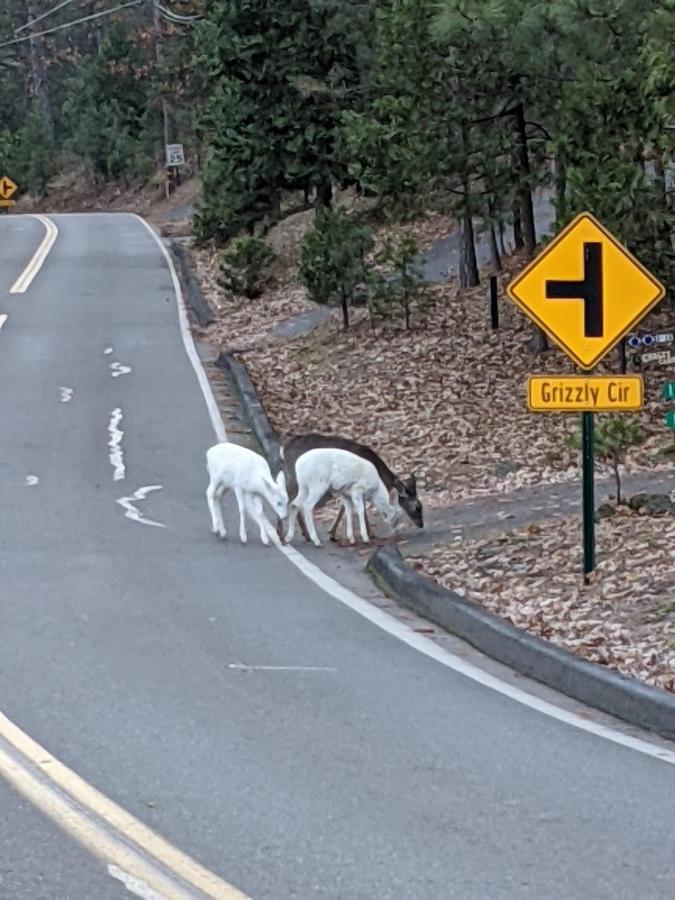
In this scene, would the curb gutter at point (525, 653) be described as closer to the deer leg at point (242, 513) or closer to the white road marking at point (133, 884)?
the deer leg at point (242, 513)

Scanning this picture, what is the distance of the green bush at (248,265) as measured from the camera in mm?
34312

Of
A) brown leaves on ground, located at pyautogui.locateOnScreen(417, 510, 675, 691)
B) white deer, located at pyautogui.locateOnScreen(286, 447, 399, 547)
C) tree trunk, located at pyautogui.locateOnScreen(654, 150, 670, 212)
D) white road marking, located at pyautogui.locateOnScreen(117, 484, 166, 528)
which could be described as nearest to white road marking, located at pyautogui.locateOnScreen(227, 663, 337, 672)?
brown leaves on ground, located at pyautogui.locateOnScreen(417, 510, 675, 691)

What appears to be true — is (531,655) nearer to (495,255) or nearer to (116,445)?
(116,445)

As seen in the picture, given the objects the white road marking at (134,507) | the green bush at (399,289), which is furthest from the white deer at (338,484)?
the green bush at (399,289)

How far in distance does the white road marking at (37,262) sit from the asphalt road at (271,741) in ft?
70.6

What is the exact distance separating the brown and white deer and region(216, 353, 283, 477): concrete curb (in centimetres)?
265

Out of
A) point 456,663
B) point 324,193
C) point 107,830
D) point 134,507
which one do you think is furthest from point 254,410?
point 324,193

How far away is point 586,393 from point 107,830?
19.5 feet

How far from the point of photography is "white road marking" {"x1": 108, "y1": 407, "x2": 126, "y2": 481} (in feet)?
62.9

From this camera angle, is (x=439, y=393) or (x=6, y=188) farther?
(x=6, y=188)

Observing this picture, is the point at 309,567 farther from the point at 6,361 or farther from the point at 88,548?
the point at 6,361

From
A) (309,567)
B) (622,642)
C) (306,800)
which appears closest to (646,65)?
(309,567)

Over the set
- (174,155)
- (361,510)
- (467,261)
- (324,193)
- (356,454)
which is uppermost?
(174,155)

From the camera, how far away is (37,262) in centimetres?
4425
